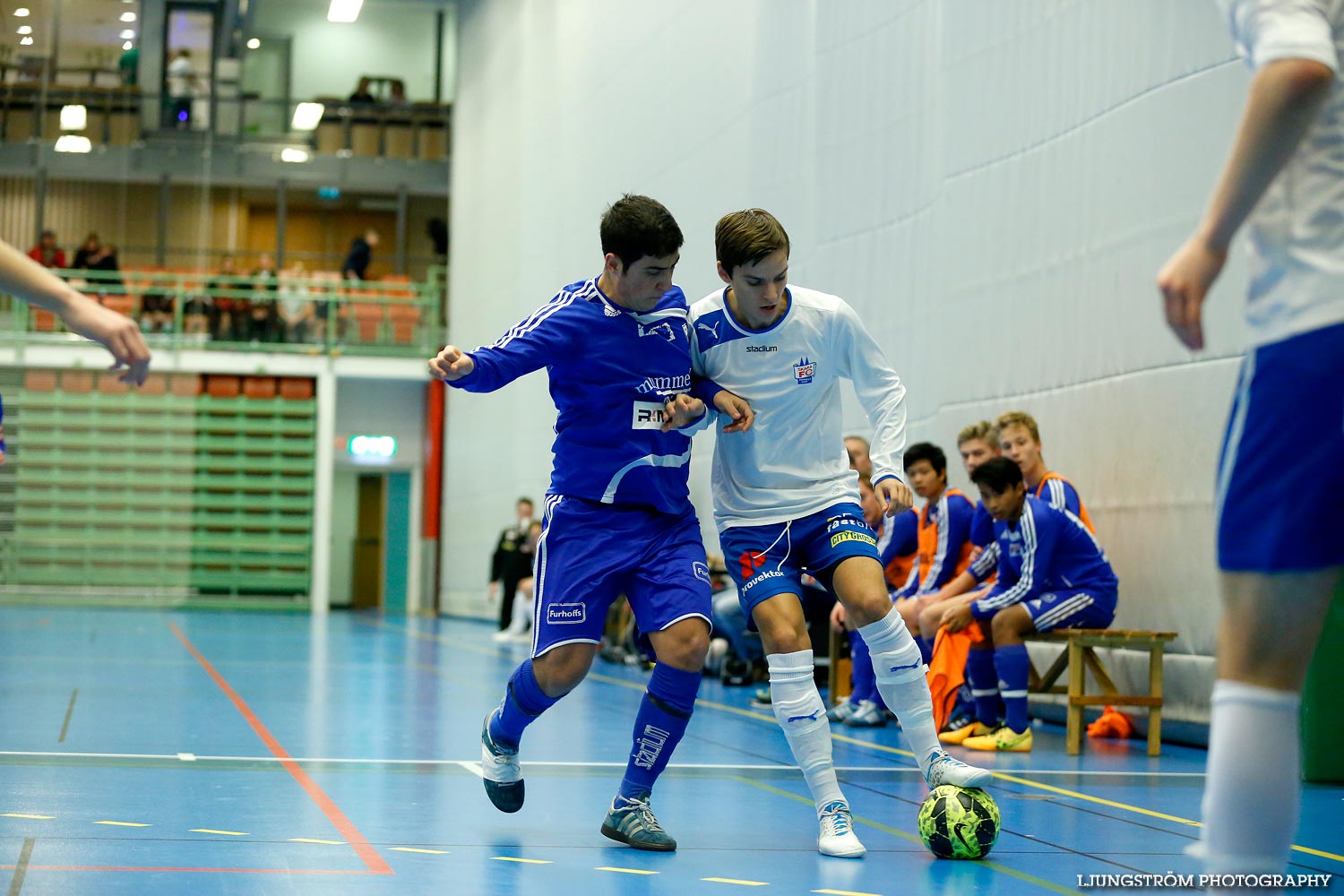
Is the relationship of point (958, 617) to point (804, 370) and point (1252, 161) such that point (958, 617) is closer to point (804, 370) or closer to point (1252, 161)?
point (804, 370)

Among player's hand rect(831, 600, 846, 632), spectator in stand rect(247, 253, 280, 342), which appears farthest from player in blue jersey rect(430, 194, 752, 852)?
spectator in stand rect(247, 253, 280, 342)

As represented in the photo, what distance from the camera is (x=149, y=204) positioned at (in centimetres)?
2838

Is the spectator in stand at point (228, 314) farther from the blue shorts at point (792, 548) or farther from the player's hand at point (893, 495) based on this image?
the player's hand at point (893, 495)

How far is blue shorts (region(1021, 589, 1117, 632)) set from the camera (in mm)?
7289

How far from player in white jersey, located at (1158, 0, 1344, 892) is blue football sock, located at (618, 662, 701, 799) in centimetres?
222

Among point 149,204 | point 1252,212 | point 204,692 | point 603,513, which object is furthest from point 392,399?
point 1252,212

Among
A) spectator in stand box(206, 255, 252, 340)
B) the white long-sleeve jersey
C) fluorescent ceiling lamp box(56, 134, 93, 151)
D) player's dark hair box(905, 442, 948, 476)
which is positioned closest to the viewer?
the white long-sleeve jersey

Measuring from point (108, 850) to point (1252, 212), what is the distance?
3116mm

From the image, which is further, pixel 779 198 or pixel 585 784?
pixel 779 198

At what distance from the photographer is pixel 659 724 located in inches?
166

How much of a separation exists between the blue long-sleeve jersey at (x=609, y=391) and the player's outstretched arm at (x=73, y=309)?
1703mm

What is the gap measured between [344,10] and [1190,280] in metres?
26.5

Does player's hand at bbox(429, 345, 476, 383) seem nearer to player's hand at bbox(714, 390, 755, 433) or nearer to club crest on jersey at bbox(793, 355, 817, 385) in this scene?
player's hand at bbox(714, 390, 755, 433)

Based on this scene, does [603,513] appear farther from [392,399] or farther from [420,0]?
[420,0]
